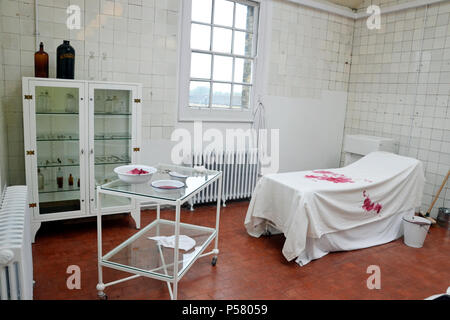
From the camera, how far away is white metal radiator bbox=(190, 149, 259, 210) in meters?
4.33

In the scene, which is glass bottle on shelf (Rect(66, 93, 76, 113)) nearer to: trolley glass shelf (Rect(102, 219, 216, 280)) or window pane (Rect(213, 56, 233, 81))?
trolley glass shelf (Rect(102, 219, 216, 280))

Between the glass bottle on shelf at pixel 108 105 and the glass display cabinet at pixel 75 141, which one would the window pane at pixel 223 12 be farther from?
the glass bottle on shelf at pixel 108 105

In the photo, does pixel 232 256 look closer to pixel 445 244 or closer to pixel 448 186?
pixel 445 244

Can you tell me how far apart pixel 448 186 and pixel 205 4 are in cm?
376

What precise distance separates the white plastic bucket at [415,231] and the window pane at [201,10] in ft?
10.7

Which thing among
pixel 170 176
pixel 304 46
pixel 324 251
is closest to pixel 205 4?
pixel 304 46

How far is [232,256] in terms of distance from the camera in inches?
124

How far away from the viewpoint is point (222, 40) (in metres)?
4.41

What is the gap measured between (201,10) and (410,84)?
296 cm

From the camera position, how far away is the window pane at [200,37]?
419 centimetres

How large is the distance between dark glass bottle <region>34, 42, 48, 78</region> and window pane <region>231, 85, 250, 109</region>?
2.29m

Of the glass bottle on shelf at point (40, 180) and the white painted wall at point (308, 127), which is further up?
the white painted wall at point (308, 127)

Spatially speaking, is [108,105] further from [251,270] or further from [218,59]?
[251,270]

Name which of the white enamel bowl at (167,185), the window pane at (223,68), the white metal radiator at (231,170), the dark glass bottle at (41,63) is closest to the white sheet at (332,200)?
the white metal radiator at (231,170)
